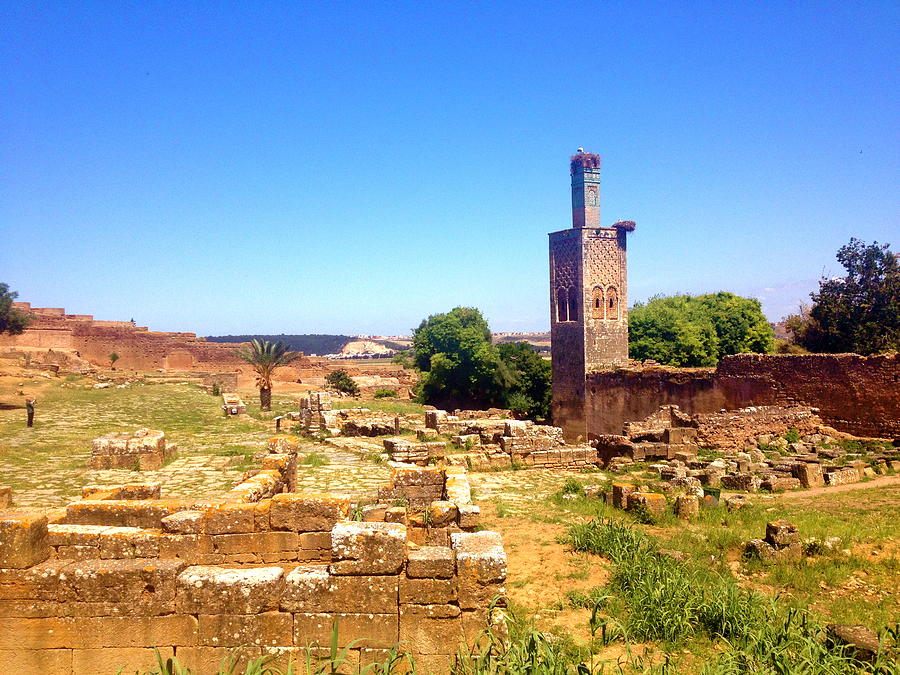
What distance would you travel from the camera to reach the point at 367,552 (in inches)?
174

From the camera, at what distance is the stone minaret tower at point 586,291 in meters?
A: 28.4

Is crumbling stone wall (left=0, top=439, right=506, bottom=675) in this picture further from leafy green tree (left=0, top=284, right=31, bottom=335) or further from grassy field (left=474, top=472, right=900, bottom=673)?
leafy green tree (left=0, top=284, right=31, bottom=335)

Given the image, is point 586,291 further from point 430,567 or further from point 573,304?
point 430,567

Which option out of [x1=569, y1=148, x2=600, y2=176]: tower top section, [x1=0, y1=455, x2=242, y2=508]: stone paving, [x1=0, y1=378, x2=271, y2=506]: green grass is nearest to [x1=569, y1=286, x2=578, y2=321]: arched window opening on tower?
[x1=569, y1=148, x2=600, y2=176]: tower top section

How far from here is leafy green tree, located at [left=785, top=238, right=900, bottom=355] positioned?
27828 millimetres

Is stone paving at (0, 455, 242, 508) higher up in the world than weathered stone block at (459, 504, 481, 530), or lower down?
lower down

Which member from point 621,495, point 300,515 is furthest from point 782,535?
point 300,515

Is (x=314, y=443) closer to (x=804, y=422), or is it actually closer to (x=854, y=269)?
(x=804, y=422)

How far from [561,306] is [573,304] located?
2.49ft

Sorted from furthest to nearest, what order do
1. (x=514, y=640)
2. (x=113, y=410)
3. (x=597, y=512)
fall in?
(x=113, y=410) < (x=597, y=512) < (x=514, y=640)

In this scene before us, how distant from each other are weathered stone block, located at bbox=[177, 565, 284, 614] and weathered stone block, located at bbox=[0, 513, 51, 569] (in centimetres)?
124

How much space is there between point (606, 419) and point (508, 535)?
1909 centimetres

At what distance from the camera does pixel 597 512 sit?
10102 mm

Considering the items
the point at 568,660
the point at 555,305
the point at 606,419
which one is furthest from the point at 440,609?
the point at 555,305
